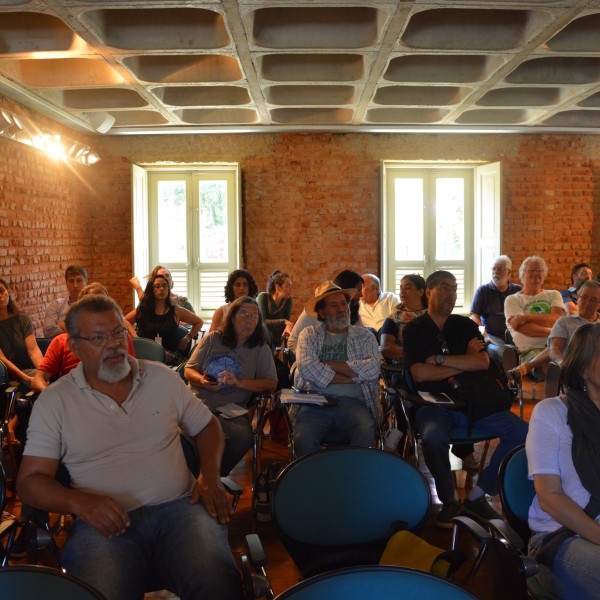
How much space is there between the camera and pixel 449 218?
A: 984 centimetres

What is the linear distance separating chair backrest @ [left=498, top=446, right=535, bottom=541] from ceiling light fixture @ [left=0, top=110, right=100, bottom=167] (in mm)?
5350

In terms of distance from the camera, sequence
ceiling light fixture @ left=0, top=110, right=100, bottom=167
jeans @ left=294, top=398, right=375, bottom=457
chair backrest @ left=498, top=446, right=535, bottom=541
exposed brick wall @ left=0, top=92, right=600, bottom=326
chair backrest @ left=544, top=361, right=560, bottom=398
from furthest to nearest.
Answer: exposed brick wall @ left=0, top=92, right=600, bottom=326 → ceiling light fixture @ left=0, top=110, right=100, bottom=167 → chair backrest @ left=544, top=361, right=560, bottom=398 → jeans @ left=294, top=398, right=375, bottom=457 → chair backrest @ left=498, top=446, right=535, bottom=541

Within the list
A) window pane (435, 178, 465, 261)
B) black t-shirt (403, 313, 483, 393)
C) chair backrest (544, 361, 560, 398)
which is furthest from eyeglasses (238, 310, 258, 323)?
window pane (435, 178, 465, 261)

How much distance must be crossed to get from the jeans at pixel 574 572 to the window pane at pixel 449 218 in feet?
25.8

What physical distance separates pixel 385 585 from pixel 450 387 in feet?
9.08

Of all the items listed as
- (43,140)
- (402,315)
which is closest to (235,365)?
(402,315)

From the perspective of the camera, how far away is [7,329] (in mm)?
5227

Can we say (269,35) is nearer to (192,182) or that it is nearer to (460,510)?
(460,510)

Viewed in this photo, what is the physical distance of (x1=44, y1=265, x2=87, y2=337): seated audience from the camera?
638 cm

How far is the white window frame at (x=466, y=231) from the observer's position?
950 centimetres

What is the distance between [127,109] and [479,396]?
5302 mm

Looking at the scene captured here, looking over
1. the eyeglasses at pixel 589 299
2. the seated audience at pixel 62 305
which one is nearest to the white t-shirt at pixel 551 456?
the eyeglasses at pixel 589 299

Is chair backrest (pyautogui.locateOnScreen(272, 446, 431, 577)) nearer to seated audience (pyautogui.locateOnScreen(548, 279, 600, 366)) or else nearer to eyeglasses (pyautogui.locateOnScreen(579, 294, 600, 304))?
seated audience (pyautogui.locateOnScreen(548, 279, 600, 366))

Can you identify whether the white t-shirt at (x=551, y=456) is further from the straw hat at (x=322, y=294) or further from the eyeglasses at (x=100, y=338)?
the straw hat at (x=322, y=294)
